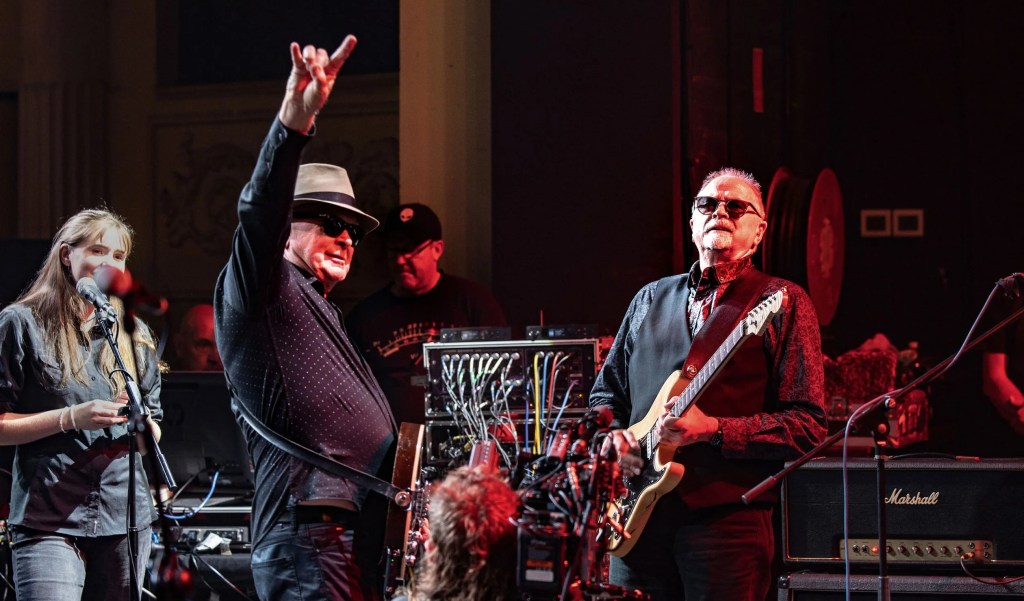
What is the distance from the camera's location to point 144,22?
11.4 m

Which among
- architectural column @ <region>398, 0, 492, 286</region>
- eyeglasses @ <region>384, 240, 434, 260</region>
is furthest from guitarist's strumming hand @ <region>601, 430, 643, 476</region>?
architectural column @ <region>398, 0, 492, 286</region>

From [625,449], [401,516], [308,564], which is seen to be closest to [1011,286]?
[625,449]

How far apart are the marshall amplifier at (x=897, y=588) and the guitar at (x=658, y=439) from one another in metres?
0.72

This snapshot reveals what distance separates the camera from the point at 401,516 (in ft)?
12.5

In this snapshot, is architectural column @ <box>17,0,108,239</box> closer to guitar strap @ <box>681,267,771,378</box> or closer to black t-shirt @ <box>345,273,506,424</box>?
black t-shirt @ <box>345,273,506,424</box>

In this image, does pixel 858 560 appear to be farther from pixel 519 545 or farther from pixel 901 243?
pixel 901 243

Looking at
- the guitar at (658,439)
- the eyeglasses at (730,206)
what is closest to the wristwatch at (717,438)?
the guitar at (658,439)

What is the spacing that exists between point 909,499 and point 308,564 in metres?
2.17

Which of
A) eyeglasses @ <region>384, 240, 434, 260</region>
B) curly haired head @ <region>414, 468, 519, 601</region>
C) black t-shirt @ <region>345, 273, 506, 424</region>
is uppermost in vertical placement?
eyeglasses @ <region>384, 240, 434, 260</region>

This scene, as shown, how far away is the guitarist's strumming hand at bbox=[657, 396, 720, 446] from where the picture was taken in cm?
388

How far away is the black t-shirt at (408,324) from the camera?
6.36 m

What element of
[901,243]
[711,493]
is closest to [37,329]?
[711,493]

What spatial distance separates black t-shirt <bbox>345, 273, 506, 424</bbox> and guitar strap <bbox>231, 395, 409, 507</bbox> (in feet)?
7.80

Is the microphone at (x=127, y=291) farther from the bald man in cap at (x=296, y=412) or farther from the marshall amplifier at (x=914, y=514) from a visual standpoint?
the marshall amplifier at (x=914, y=514)
